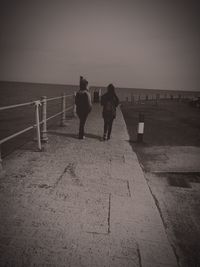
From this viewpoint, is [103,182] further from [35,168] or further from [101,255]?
[101,255]

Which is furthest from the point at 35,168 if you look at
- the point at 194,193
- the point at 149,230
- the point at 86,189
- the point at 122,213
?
the point at 194,193

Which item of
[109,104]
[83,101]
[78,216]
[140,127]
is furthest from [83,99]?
[78,216]

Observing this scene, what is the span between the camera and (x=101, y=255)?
7.65 feet

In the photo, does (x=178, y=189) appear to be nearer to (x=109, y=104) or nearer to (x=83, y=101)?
(x=109, y=104)

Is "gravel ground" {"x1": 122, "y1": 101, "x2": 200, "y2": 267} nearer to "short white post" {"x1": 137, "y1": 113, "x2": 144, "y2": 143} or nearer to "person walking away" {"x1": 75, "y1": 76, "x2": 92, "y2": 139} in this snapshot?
"short white post" {"x1": 137, "y1": 113, "x2": 144, "y2": 143}

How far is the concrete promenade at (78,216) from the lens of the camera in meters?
2.31

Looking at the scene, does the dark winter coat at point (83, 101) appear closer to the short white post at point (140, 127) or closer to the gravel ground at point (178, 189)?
the short white post at point (140, 127)

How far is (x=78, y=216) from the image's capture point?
9.78 ft

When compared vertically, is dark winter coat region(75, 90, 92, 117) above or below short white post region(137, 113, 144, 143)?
above

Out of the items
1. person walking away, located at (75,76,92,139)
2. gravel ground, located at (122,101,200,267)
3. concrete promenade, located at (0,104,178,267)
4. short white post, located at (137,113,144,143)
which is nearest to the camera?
concrete promenade, located at (0,104,178,267)

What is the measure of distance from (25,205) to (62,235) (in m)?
0.84

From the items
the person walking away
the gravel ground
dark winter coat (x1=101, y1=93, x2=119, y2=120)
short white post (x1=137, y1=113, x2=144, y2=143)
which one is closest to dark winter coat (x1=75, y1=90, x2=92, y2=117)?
the person walking away

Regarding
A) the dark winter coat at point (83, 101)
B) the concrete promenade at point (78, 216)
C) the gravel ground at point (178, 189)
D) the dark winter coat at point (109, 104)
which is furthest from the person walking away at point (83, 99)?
the concrete promenade at point (78, 216)

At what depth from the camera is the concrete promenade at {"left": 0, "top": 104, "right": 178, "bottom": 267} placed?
2.31 metres
